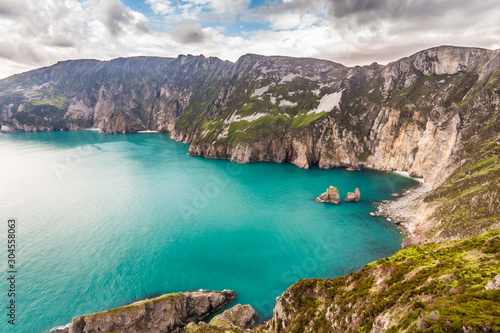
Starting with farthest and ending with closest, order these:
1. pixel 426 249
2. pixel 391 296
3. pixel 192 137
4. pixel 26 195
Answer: pixel 192 137
pixel 26 195
pixel 426 249
pixel 391 296

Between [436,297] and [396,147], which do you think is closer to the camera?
[436,297]

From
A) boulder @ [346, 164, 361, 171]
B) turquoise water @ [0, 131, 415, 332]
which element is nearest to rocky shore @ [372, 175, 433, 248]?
turquoise water @ [0, 131, 415, 332]

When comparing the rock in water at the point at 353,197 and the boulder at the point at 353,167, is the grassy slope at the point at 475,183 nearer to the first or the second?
the rock in water at the point at 353,197

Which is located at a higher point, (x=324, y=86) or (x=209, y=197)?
(x=324, y=86)

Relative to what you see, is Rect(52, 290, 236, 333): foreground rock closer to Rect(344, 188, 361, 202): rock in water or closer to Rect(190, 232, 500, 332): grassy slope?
Rect(190, 232, 500, 332): grassy slope

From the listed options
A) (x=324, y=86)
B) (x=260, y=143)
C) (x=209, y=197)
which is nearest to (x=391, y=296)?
(x=209, y=197)

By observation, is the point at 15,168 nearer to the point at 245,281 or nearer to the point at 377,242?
the point at 245,281

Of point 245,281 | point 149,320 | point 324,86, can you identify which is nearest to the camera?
point 149,320

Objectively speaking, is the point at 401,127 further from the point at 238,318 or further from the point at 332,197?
the point at 238,318
